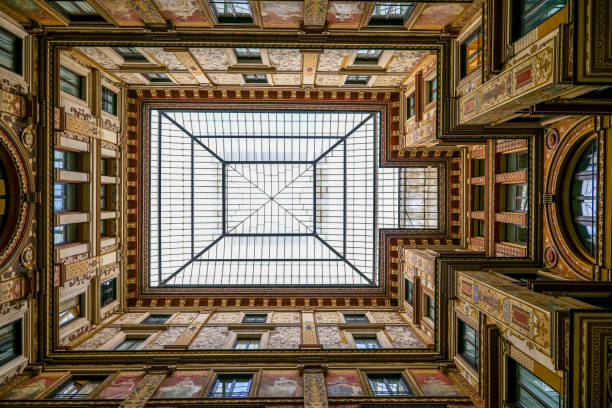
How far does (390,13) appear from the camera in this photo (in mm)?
15625

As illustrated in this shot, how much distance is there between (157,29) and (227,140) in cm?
1205

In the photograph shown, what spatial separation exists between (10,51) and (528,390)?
24.8 metres

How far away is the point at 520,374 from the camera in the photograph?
38.9 feet

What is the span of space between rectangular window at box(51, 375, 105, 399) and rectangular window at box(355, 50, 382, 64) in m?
21.9

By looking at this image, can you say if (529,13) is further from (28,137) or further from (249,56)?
(28,137)

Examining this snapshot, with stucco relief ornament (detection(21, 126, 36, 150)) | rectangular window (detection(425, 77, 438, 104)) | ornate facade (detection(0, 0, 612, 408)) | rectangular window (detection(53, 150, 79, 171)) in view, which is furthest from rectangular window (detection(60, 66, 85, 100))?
rectangular window (detection(425, 77, 438, 104))

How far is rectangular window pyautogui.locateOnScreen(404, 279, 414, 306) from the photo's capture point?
22.8 meters

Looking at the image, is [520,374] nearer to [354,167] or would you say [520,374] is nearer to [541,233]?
[541,233]

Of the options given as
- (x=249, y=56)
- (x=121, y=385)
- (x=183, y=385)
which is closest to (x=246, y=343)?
(x=183, y=385)

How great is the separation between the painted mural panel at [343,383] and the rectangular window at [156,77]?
20.5 meters

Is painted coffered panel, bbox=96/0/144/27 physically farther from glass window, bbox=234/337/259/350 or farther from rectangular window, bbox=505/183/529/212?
rectangular window, bbox=505/183/529/212

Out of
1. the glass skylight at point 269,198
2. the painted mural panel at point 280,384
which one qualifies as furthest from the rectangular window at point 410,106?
the painted mural panel at point 280,384

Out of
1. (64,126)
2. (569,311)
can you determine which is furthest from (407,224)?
(64,126)

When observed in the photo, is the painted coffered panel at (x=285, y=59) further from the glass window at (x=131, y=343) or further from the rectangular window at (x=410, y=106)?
the glass window at (x=131, y=343)
